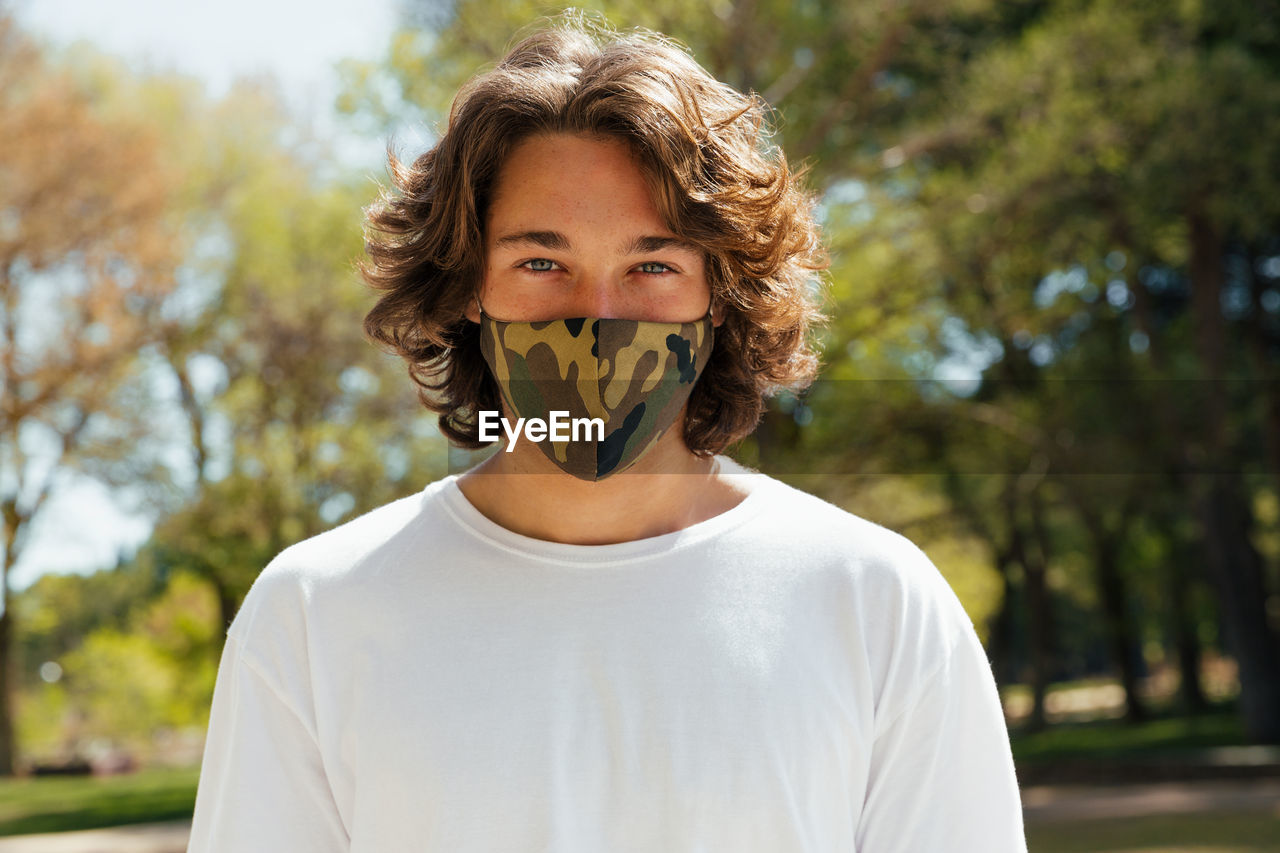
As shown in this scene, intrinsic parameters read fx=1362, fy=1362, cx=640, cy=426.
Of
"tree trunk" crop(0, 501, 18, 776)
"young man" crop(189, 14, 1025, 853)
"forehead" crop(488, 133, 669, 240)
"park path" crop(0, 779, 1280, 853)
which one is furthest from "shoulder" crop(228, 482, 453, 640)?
"tree trunk" crop(0, 501, 18, 776)

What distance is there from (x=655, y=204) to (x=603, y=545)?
17.9 inches

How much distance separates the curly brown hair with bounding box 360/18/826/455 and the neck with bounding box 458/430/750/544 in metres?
0.13

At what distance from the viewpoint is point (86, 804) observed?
16281 millimetres

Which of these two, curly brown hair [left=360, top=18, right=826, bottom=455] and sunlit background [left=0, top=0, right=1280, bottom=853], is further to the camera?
sunlit background [left=0, top=0, right=1280, bottom=853]

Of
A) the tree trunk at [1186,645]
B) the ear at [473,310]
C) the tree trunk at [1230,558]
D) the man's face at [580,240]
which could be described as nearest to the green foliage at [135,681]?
the tree trunk at [1230,558]

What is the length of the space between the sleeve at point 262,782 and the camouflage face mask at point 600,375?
19.3 inches

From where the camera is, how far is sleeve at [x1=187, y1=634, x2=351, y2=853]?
169cm

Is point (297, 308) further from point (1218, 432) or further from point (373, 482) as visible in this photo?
point (1218, 432)

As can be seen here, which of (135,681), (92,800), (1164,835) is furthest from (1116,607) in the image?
(135,681)

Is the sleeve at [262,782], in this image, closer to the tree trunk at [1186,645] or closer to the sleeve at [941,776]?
the sleeve at [941,776]

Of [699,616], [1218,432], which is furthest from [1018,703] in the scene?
[699,616]

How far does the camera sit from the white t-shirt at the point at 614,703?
1650 millimetres

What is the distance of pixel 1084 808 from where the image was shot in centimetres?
1273

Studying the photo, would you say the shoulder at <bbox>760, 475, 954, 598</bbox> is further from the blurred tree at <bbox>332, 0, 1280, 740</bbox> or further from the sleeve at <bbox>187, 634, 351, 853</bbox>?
the blurred tree at <bbox>332, 0, 1280, 740</bbox>
